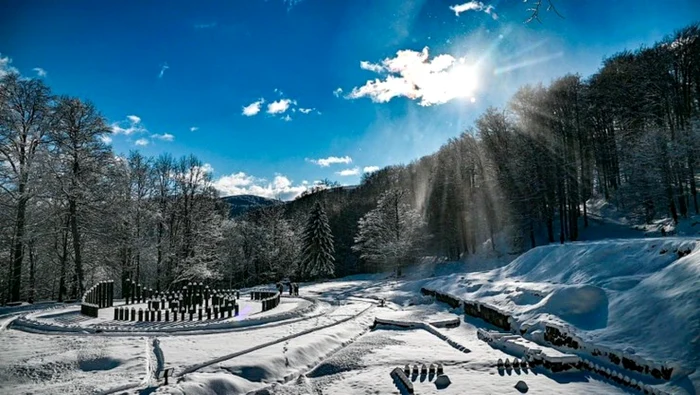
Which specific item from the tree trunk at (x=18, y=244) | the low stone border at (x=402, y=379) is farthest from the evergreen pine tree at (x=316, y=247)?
the low stone border at (x=402, y=379)

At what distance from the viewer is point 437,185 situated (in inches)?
1638

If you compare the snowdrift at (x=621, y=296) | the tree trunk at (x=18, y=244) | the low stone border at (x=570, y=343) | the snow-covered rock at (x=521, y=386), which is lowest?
the snow-covered rock at (x=521, y=386)

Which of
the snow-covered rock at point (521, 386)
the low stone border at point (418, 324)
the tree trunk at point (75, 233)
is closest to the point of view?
the snow-covered rock at point (521, 386)

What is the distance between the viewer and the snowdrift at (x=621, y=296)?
24.1 feet

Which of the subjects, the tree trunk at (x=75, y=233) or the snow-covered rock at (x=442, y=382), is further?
the tree trunk at (x=75, y=233)

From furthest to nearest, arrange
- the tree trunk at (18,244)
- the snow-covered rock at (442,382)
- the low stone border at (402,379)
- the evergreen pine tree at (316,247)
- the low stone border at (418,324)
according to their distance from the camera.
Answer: the evergreen pine tree at (316,247) → the tree trunk at (18,244) → the low stone border at (418,324) → the snow-covered rock at (442,382) → the low stone border at (402,379)

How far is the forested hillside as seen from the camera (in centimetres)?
2041

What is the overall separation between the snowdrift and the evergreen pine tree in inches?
1078

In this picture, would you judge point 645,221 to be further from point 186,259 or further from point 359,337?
point 186,259

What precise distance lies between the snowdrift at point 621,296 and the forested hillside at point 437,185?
15.3m

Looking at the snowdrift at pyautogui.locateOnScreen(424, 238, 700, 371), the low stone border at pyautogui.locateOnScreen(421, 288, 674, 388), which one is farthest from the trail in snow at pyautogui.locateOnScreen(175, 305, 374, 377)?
the snowdrift at pyautogui.locateOnScreen(424, 238, 700, 371)

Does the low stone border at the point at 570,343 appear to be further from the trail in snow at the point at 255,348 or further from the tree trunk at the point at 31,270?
the tree trunk at the point at 31,270

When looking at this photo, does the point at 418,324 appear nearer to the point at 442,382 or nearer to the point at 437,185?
the point at 442,382

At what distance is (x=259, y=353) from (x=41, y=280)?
84.2 ft
